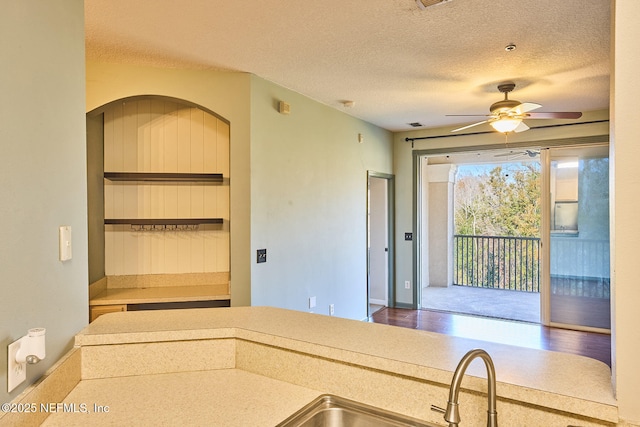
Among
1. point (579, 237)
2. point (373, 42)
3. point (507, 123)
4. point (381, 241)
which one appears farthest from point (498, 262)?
point (373, 42)

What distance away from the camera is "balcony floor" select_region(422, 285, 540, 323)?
18.2ft

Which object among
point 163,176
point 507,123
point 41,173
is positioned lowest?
point 41,173

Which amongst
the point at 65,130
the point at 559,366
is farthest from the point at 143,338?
the point at 559,366

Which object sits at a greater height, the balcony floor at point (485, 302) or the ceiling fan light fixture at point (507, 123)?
the ceiling fan light fixture at point (507, 123)

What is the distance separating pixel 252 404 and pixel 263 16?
204 centimetres

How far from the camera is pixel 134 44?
8.68 feet

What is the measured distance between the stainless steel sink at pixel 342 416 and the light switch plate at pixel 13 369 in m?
0.69

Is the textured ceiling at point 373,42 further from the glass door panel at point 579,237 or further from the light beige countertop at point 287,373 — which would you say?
the light beige countertop at point 287,373

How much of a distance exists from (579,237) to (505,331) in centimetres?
145

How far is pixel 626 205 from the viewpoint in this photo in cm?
86

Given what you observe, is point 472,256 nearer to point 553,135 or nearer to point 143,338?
point 553,135

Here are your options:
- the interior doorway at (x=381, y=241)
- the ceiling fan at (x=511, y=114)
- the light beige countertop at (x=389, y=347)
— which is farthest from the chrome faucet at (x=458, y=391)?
the interior doorway at (x=381, y=241)

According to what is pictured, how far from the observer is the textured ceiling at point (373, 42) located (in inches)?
86.7

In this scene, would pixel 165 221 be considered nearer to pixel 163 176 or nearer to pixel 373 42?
pixel 163 176
